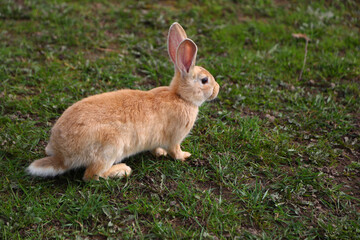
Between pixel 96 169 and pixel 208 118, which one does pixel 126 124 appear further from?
pixel 208 118

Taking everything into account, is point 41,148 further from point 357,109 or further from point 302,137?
point 357,109

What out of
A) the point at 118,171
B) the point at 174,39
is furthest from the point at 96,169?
the point at 174,39

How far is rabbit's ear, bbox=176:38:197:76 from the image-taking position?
152 inches

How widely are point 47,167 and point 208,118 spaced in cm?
220

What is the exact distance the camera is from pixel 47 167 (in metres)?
3.54

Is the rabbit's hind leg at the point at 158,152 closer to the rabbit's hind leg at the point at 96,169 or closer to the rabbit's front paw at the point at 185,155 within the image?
the rabbit's front paw at the point at 185,155

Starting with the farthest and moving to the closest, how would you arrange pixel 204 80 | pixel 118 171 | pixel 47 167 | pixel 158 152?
pixel 158 152, pixel 204 80, pixel 118 171, pixel 47 167

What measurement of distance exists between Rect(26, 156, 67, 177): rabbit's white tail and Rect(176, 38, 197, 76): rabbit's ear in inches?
61.9

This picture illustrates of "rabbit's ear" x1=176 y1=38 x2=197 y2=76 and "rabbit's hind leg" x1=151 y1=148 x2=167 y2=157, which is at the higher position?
"rabbit's ear" x1=176 y1=38 x2=197 y2=76

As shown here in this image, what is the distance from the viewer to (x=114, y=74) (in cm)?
563

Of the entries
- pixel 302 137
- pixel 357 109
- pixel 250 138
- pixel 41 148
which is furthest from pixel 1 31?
pixel 357 109

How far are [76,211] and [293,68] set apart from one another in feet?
13.7

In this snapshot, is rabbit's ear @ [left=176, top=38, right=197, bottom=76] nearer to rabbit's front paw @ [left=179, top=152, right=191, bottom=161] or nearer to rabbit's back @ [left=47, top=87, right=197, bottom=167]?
rabbit's back @ [left=47, top=87, right=197, bottom=167]

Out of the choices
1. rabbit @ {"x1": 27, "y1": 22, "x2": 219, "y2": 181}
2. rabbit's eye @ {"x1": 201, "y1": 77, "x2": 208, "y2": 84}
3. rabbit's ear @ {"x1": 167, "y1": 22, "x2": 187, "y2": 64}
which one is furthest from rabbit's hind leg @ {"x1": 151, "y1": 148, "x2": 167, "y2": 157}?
rabbit's ear @ {"x1": 167, "y1": 22, "x2": 187, "y2": 64}
